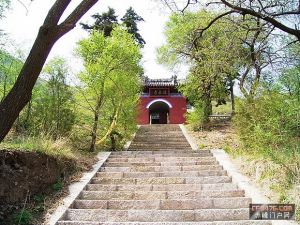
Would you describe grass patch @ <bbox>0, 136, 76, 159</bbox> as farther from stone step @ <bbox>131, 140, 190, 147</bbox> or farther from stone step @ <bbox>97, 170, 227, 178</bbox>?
stone step @ <bbox>131, 140, 190, 147</bbox>

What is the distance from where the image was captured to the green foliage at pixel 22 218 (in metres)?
6.24

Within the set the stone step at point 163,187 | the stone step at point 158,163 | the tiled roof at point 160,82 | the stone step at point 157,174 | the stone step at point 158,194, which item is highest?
the tiled roof at point 160,82

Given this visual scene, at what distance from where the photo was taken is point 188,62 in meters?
23.0

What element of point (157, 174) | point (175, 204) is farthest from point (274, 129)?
point (175, 204)

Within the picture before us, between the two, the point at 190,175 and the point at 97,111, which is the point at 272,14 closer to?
the point at 190,175

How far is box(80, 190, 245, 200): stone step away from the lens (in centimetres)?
789

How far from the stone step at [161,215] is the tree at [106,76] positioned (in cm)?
583

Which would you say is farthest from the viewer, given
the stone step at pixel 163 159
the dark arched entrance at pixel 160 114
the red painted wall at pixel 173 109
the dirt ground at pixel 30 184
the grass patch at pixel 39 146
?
the dark arched entrance at pixel 160 114

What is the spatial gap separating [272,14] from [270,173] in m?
4.32

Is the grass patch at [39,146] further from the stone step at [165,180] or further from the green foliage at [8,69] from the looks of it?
the green foliage at [8,69]

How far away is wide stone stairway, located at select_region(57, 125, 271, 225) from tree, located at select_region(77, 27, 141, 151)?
2123mm

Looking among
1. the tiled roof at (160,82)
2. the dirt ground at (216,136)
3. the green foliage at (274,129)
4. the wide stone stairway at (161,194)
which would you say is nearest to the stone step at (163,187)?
the wide stone stairway at (161,194)

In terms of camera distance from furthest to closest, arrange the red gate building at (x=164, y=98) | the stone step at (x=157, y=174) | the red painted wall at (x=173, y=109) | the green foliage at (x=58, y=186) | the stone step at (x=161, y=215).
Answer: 1. the red gate building at (x=164, y=98)
2. the red painted wall at (x=173, y=109)
3. the stone step at (x=157, y=174)
4. the green foliage at (x=58, y=186)
5. the stone step at (x=161, y=215)

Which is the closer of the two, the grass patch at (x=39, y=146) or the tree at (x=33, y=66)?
the tree at (x=33, y=66)
